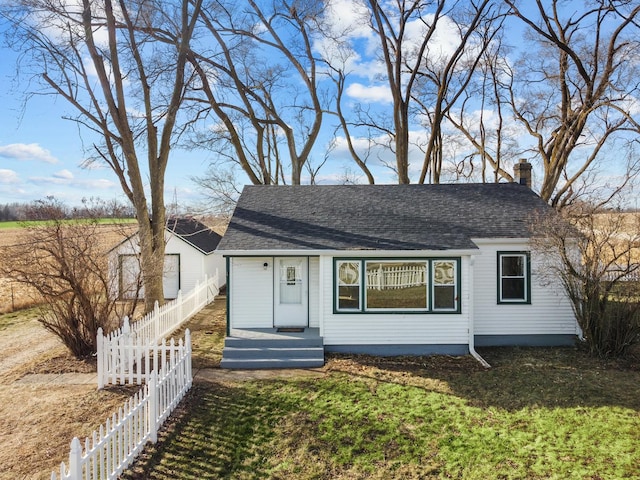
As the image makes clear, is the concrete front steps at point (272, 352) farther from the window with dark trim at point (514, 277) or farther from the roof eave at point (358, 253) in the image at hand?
the window with dark trim at point (514, 277)

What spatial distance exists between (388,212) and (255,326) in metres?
5.74

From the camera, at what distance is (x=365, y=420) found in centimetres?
703

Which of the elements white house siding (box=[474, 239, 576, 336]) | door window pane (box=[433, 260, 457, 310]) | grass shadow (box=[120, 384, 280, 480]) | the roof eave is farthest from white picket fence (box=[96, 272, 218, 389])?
white house siding (box=[474, 239, 576, 336])

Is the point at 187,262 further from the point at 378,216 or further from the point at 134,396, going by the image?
the point at 134,396

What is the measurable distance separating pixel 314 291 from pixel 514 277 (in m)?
5.91

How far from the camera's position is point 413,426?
6844 mm

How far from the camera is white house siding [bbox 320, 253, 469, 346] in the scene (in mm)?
10664

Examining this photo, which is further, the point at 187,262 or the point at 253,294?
the point at 187,262

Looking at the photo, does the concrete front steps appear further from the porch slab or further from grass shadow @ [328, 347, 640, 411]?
grass shadow @ [328, 347, 640, 411]

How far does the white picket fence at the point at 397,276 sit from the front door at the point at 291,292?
210 centimetres

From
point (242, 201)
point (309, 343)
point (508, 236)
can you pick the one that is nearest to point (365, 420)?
point (309, 343)

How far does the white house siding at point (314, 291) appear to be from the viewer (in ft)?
38.4

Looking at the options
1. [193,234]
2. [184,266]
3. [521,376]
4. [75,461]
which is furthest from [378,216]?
[184,266]

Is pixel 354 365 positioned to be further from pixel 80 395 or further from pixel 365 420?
pixel 80 395
